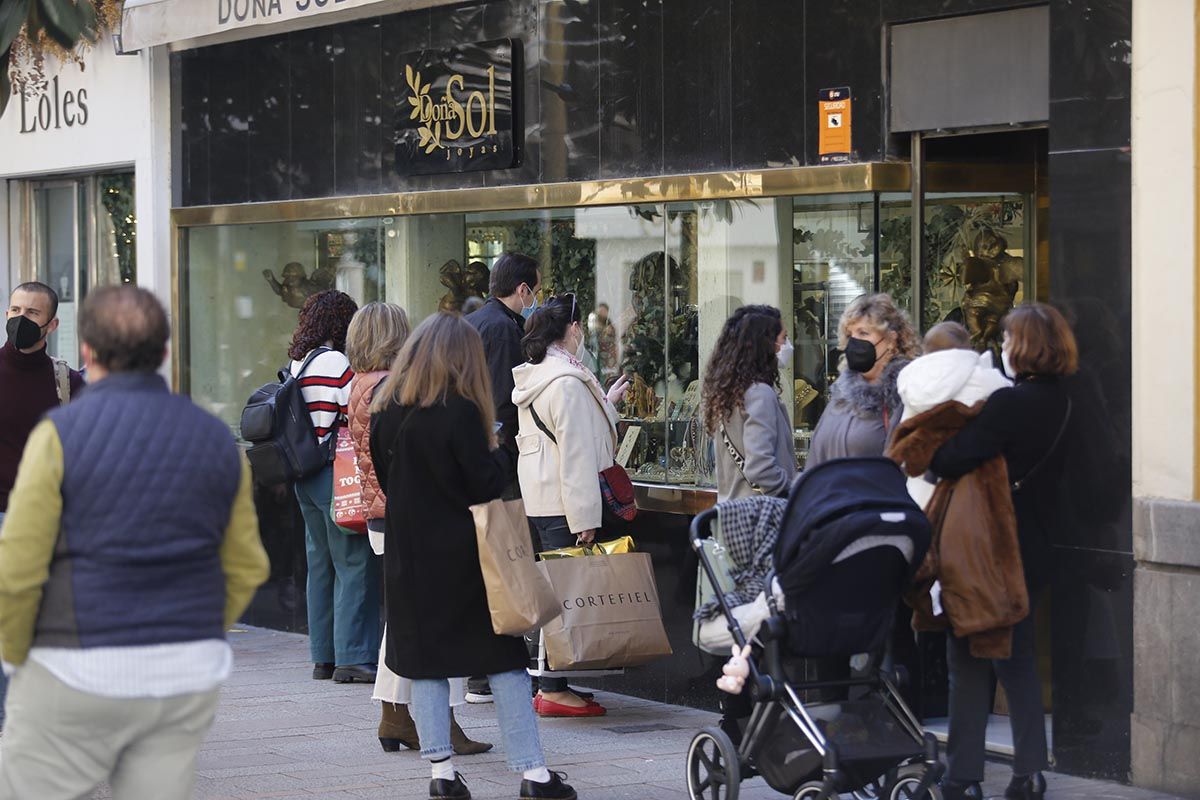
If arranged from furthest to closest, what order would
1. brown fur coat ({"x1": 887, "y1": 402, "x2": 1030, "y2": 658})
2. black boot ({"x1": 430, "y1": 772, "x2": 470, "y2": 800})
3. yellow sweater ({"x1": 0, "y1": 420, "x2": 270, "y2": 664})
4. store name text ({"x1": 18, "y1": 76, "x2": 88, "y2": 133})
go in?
store name text ({"x1": 18, "y1": 76, "x2": 88, "y2": 133})
black boot ({"x1": 430, "y1": 772, "x2": 470, "y2": 800})
brown fur coat ({"x1": 887, "y1": 402, "x2": 1030, "y2": 658})
yellow sweater ({"x1": 0, "y1": 420, "x2": 270, "y2": 664})

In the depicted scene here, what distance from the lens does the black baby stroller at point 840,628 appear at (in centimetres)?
593

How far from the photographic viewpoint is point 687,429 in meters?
9.27

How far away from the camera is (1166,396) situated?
692 centimetres


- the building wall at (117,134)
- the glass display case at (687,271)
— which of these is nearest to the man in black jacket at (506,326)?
the glass display case at (687,271)

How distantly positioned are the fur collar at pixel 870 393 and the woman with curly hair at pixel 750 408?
50cm

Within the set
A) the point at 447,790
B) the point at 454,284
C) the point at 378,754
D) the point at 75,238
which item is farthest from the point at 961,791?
the point at 75,238

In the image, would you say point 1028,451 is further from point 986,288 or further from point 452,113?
point 452,113

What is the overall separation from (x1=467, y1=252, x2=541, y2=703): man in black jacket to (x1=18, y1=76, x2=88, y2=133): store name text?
18.1 ft

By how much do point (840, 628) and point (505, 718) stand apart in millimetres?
1479

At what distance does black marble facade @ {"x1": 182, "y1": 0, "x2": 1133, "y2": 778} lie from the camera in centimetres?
714

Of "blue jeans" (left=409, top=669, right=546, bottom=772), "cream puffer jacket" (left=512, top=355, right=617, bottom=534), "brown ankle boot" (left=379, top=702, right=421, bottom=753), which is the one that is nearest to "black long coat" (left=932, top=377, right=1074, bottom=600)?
"blue jeans" (left=409, top=669, right=546, bottom=772)

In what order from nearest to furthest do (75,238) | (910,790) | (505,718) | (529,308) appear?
(910,790)
(505,718)
(529,308)
(75,238)

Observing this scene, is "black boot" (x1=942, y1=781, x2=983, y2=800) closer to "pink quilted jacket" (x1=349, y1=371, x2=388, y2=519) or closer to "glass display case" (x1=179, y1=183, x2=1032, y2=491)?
"glass display case" (x1=179, y1=183, x2=1032, y2=491)

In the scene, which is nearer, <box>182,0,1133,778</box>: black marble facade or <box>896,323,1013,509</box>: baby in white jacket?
<box>896,323,1013,509</box>: baby in white jacket
